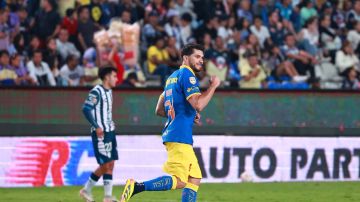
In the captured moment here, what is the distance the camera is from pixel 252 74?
21.1 m

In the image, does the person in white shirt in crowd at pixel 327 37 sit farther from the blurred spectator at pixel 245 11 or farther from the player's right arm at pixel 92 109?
the player's right arm at pixel 92 109

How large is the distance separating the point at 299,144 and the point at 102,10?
5481mm

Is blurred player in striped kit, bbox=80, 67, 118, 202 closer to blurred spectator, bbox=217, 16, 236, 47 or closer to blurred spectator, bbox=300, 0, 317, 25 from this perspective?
blurred spectator, bbox=217, 16, 236, 47

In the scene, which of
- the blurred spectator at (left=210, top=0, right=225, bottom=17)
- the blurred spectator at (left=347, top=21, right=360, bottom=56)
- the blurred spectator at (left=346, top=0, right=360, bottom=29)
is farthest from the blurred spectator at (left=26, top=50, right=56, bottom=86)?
the blurred spectator at (left=346, top=0, right=360, bottom=29)

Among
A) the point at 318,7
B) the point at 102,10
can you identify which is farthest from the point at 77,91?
the point at 318,7

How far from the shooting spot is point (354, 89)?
2028 cm

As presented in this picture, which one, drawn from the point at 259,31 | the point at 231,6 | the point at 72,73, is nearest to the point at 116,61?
the point at 72,73

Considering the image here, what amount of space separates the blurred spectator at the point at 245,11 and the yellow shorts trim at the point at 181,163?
12.2 metres

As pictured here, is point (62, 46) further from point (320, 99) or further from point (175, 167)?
point (175, 167)

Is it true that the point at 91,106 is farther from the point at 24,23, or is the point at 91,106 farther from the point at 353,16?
the point at 353,16

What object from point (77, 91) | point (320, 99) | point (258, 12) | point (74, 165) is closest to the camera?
point (74, 165)

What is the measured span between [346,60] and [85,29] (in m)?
5.99

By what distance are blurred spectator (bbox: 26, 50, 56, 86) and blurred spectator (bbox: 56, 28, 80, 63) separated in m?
0.73

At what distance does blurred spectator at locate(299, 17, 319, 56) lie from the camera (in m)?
23.0
